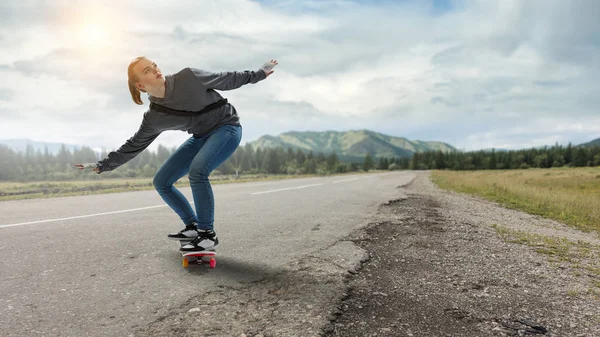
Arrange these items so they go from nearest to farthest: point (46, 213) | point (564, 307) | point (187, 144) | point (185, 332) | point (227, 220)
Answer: point (185, 332) → point (564, 307) → point (187, 144) → point (227, 220) → point (46, 213)

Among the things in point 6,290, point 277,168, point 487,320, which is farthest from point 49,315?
point 277,168

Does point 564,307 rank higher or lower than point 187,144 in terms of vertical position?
lower

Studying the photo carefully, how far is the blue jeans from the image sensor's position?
3.38 meters

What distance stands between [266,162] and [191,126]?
111762mm

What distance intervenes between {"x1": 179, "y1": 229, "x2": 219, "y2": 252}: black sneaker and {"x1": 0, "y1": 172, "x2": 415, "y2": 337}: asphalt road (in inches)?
7.6

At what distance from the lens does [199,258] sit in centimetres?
337

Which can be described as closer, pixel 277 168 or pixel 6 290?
pixel 6 290

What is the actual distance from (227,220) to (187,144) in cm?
227

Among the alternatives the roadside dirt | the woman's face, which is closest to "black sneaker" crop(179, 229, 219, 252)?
the roadside dirt

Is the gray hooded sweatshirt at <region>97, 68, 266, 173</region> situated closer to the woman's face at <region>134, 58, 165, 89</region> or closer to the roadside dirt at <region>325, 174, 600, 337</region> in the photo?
the woman's face at <region>134, 58, 165, 89</region>

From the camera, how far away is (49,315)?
225 centimetres

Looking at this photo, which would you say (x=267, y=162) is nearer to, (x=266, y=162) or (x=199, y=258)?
(x=266, y=162)

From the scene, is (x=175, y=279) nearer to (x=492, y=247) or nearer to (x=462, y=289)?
(x=462, y=289)

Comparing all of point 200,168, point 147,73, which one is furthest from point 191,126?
point 147,73
